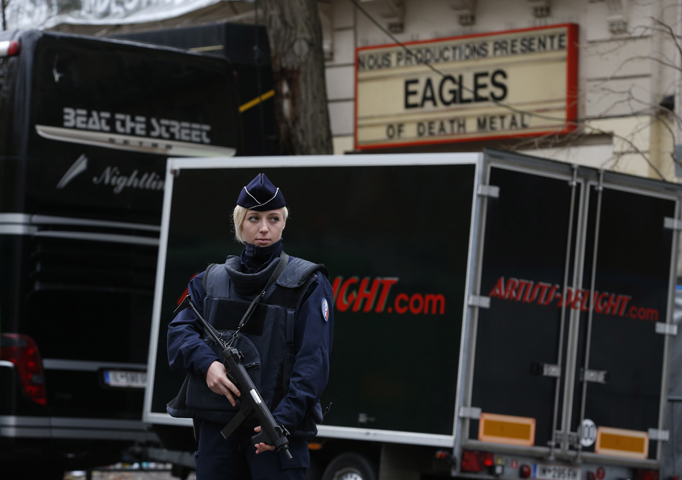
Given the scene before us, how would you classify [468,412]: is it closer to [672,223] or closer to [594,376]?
[594,376]

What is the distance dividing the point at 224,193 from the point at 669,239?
347cm

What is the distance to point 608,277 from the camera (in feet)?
26.8

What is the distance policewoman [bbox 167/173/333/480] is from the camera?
13.4ft

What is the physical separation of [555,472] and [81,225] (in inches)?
170

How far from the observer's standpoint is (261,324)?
4211 millimetres

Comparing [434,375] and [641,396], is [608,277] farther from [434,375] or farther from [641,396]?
[434,375]

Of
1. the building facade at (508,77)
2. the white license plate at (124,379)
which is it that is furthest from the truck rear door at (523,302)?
the building facade at (508,77)

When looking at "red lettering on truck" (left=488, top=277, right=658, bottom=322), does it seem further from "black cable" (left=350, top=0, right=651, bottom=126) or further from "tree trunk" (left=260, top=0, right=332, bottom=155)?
"black cable" (left=350, top=0, right=651, bottom=126)

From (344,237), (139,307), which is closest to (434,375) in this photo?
(344,237)

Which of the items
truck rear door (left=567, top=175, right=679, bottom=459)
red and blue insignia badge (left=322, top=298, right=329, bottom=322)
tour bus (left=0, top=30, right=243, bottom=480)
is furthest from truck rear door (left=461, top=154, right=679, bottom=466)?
red and blue insignia badge (left=322, top=298, right=329, bottom=322)

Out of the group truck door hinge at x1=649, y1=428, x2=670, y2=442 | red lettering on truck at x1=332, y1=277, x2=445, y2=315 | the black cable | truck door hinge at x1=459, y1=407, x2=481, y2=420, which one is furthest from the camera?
the black cable

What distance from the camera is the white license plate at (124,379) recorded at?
9.20 m

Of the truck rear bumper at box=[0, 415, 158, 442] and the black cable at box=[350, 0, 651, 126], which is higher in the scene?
the black cable at box=[350, 0, 651, 126]

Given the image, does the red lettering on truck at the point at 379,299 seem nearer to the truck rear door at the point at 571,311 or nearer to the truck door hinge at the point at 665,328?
the truck rear door at the point at 571,311
